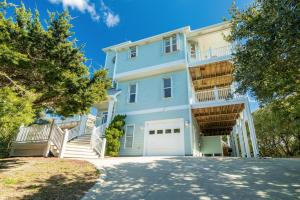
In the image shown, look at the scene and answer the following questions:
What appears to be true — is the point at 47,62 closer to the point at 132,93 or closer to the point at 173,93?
the point at 132,93

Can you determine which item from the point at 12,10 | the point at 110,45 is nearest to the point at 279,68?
the point at 12,10

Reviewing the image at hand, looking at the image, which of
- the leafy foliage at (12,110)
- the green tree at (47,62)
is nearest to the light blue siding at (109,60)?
the green tree at (47,62)

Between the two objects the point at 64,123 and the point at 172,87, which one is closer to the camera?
the point at 172,87

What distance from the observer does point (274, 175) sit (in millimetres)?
5773

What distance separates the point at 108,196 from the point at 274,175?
5061 mm

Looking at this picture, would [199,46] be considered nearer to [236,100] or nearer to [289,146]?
[236,100]

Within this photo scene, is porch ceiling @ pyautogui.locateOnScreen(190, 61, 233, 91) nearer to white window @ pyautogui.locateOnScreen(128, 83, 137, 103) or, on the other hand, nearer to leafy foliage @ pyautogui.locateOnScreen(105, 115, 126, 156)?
white window @ pyautogui.locateOnScreen(128, 83, 137, 103)

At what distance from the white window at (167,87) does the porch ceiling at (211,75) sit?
205 centimetres

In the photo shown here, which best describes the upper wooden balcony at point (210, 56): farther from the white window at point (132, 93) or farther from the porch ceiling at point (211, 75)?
the white window at point (132, 93)

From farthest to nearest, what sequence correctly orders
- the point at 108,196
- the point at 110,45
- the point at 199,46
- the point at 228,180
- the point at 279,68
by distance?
the point at 110,45, the point at 199,46, the point at 279,68, the point at 228,180, the point at 108,196

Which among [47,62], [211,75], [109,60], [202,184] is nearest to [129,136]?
[211,75]

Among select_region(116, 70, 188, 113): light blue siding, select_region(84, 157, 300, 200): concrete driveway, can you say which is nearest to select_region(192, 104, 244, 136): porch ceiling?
select_region(116, 70, 188, 113): light blue siding

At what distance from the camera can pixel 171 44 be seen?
15664 mm

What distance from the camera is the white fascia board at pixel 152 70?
1455 cm
